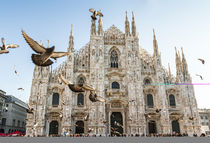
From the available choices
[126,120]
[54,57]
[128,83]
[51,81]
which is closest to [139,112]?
[126,120]

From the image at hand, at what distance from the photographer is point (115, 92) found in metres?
31.2

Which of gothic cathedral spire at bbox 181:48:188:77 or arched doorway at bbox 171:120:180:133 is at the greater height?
gothic cathedral spire at bbox 181:48:188:77

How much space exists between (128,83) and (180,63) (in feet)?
35.6

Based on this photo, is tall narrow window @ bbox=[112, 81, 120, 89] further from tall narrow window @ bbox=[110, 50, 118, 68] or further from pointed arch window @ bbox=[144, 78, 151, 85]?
pointed arch window @ bbox=[144, 78, 151, 85]

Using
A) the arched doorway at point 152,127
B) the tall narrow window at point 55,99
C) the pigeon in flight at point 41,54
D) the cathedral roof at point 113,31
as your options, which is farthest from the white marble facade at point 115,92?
the pigeon in flight at point 41,54

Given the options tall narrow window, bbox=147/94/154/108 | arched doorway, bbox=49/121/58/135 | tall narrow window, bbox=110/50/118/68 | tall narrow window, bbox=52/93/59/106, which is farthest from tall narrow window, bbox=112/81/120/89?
arched doorway, bbox=49/121/58/135

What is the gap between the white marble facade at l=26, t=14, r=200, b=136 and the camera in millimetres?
29188

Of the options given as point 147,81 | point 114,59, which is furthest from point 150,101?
point 114,59

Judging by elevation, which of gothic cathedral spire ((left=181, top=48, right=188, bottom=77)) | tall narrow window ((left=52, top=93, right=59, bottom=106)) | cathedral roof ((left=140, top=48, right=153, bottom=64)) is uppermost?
cathedral roof ((left=140, top=48, right=153, bottom=64))

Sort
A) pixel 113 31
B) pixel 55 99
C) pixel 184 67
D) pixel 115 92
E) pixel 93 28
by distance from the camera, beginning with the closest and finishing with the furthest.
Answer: pixel 55 99 → pixel 115 92 → pixel 184 67 → pixel 93 28 → pixel 113 31

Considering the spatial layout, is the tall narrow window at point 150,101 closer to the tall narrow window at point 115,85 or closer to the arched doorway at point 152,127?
the arched doorway at point 152,127

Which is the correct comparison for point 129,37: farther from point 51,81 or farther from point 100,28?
point 51,81

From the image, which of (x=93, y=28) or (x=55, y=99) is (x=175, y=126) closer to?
(x=55, y=99)

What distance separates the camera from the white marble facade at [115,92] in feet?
95.8
